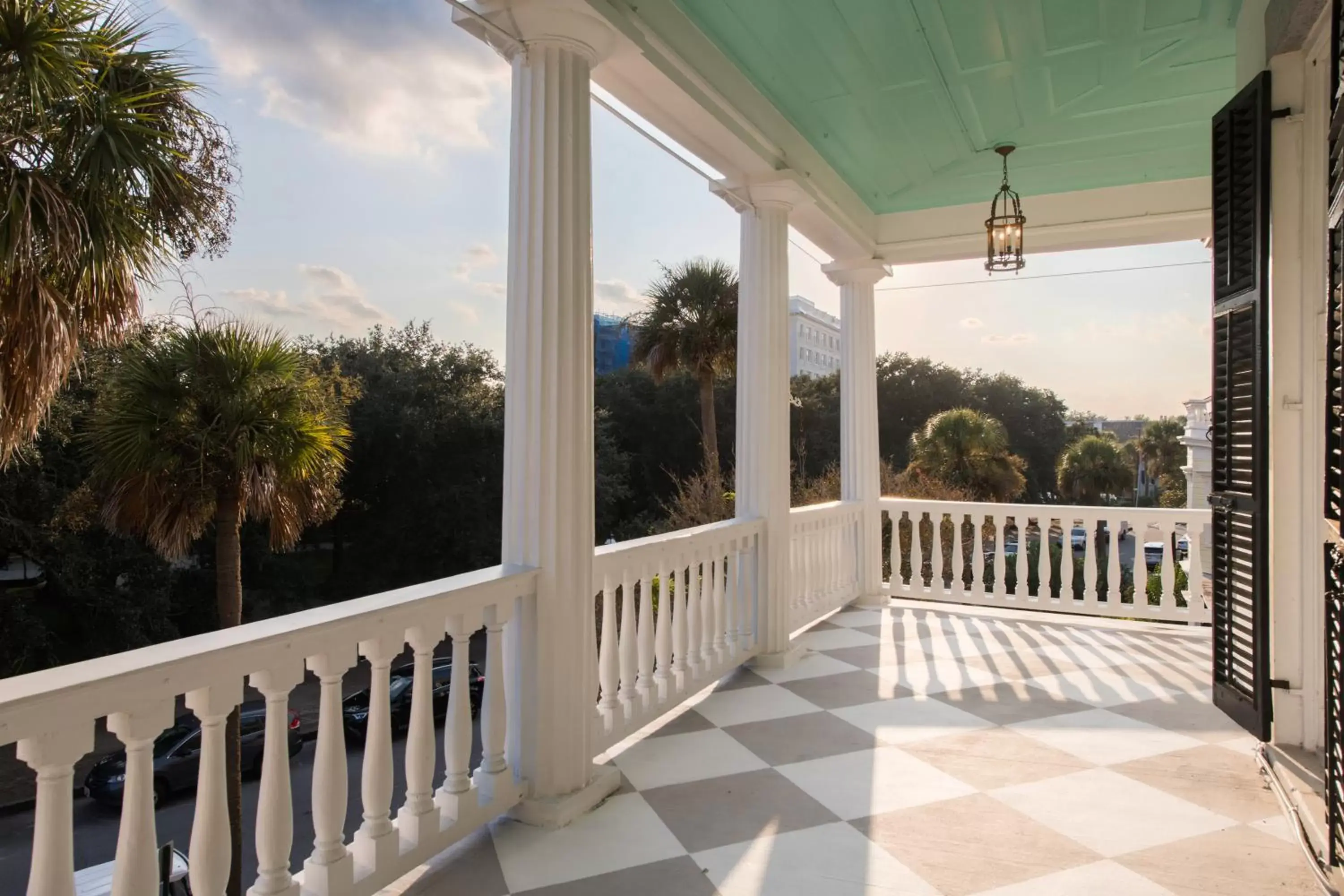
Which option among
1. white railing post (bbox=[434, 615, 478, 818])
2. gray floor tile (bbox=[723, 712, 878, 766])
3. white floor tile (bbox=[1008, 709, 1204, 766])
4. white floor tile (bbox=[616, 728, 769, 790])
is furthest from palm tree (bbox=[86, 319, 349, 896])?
white floor tile (bbox=[1008, 709, 1204, 766])

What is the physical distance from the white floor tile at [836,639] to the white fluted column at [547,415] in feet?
7.57

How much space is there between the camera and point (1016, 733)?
3.06 metres

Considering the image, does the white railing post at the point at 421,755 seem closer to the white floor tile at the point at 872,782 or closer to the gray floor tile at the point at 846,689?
the white floor tile at the point at 872,782

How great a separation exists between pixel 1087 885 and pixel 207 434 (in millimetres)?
7645

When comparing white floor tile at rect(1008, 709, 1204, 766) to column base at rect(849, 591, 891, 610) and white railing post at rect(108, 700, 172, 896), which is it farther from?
white railing post at rect(108, 700, 172, 896)

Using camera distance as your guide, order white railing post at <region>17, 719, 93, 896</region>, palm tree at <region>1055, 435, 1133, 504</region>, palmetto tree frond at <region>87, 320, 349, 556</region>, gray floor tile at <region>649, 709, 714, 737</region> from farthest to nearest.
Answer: palm tree at <region>1055, 435, 1133, 504</region> < palmetto tree frond at <region>87, 320, 349, 556</region> < gray floor tile at <region>649, 709, 714, 737</region> < white railing post at <region>17, 719, 93, 896</region>

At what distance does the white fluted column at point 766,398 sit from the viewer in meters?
4.01

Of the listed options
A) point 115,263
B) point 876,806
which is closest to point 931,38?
point 876,806

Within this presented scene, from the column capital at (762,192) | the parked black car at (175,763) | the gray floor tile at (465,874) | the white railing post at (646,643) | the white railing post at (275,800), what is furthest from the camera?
the parked black car at (175,763)

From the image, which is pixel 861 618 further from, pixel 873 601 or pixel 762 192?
pixel 762 192

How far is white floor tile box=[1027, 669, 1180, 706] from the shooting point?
3.53 m

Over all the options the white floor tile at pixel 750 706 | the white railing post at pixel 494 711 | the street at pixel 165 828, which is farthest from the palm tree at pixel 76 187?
the street at pixel 165 828

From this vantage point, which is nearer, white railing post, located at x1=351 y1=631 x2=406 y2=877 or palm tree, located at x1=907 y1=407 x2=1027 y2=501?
white railing post, located at x1=351 y1=631 x2=406 y2=877

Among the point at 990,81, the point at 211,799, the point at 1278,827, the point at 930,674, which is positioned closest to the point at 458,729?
the point at 211,799
